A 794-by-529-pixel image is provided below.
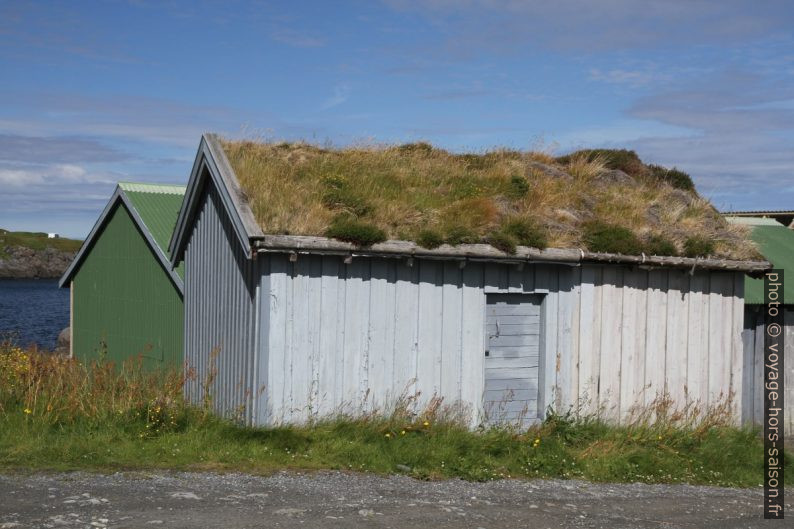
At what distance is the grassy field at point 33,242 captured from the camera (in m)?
160

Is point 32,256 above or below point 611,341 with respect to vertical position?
above

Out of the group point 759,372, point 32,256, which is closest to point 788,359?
point 759,372

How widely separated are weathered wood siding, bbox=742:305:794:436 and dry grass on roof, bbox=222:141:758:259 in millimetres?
1871

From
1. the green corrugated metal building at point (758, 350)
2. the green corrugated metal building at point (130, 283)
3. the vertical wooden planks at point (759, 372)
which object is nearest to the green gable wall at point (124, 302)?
the green corrugated metal building at point (130, 283)

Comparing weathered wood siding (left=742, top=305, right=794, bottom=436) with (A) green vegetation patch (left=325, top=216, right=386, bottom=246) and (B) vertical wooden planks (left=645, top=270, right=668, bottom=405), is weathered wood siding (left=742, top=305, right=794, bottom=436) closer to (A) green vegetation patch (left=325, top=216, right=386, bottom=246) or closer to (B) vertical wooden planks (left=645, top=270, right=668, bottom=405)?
(B) vertical wooden planks (left=645, top=270, right=668, bottom=405)

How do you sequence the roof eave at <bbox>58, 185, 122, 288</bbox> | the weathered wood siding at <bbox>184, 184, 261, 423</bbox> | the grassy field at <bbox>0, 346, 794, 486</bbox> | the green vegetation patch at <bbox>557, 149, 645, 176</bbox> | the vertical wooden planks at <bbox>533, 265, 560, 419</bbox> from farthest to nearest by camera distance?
1. the roof eave at <bbox>58, 185, 122, 288</bbox>
2. the green vegetation patch at <bbox>557, 149, 645, 176</bbox>
3. the vertical wooden planks at <bbox>533, 265, 560, 419</bbox>
4. the weathered wood siding at <bbox>184, 184, 261, 423</bbox>
5. the grassy field at <bbox>0, 346, 794, 486</bbox>

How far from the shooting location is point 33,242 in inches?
6353

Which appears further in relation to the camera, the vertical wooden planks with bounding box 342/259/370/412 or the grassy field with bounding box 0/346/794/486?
the vertical wooden planks with bounding box 342/259/370/412

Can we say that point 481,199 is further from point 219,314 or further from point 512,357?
point 219,314

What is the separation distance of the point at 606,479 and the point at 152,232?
11759 mm

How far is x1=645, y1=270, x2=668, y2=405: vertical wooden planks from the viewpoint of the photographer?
1485 centimetres

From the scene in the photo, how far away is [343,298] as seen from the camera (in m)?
12.5

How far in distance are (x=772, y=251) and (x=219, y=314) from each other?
12177 millimetres

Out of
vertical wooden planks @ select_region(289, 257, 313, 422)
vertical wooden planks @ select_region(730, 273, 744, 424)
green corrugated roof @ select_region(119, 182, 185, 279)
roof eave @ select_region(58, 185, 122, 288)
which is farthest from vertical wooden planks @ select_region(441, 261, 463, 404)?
roof eave @ select_region(58, 185, 122, 288)
